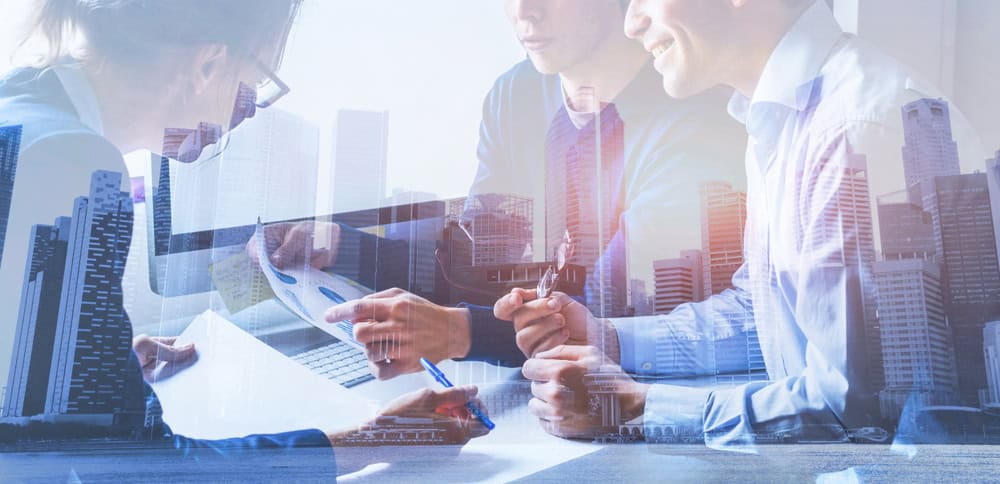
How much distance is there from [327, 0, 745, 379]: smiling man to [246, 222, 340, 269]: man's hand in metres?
0.18

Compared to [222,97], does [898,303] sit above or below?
below

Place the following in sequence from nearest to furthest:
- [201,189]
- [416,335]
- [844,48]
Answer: [844,48]
[416,335]
[201,189]

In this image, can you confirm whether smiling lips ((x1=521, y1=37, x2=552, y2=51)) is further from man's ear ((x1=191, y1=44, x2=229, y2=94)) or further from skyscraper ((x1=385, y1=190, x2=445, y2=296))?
man's ear ((x1=191, y1=44, x2=229, y2=94))

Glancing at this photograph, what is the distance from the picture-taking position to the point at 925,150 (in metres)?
1.65

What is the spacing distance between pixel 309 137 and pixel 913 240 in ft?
5.41

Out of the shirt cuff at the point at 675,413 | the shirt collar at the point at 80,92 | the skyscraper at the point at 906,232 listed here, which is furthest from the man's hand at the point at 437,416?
the shirt collar at the point at 80,92

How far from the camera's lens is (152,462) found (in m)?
2.16

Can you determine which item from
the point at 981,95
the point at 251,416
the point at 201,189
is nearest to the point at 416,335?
the point at 251,416

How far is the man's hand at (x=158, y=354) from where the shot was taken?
7.31 ft

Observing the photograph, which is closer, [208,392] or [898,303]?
[898,303]

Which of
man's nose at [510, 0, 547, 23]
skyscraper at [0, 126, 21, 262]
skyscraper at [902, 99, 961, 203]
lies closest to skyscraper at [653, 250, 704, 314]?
skyscraper at [902, 99, 961, 203]

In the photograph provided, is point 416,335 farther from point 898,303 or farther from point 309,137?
point 898,303

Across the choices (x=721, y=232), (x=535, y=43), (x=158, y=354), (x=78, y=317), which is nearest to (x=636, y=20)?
(x=535, y=43)
